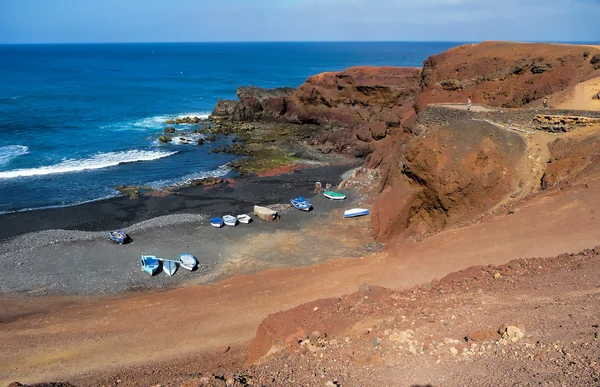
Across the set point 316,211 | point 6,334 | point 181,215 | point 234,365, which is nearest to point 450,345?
point 234,365

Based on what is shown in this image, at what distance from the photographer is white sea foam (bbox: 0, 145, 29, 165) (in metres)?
45.6

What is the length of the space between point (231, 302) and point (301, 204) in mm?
13127

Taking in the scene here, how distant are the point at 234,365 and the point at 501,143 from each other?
1717 centimetres

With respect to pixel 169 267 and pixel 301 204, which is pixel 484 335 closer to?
pixel 169 267

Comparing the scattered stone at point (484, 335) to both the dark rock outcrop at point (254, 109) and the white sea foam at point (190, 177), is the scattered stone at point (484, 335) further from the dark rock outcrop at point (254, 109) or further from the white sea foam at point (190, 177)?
the dark rock outcrop at point (254, 109)

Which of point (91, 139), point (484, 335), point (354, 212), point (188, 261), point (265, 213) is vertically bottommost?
point (188, 261)

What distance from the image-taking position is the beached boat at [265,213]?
97.7ft

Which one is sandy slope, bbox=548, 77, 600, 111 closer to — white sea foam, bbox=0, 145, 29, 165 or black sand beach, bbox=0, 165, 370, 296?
black sand beach, bbox=0, 165, 370, 296

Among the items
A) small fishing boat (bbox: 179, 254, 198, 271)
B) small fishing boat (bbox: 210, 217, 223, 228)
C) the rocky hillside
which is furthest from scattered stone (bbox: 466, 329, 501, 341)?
small fishing boat (bbox: 210, 217, 223, 228)

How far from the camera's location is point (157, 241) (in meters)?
27.0

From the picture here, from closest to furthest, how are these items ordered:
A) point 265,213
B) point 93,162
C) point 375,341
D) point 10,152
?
point 375,341 < point 265,213 < point 93,162 < point 10,152

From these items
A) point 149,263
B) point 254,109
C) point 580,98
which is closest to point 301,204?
point 149,263

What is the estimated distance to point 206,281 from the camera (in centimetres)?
2264

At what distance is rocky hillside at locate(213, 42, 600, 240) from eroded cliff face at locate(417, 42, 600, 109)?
0.08 metres
